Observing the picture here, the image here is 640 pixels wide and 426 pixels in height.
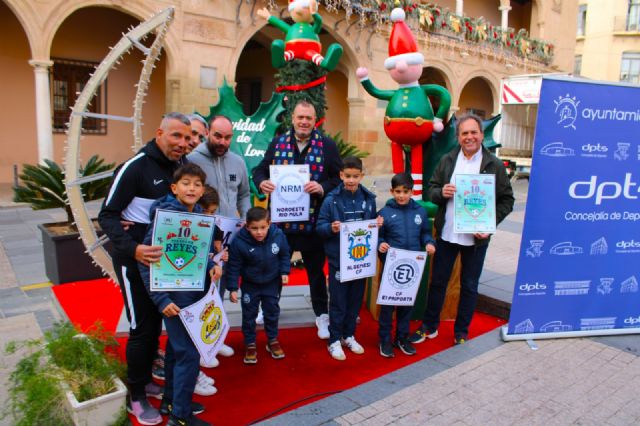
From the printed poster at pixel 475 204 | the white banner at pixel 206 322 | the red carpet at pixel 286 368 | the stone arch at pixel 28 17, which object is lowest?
the red carpet at pixel 286 368

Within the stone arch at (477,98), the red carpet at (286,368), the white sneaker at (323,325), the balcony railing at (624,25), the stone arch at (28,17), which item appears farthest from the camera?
the balcony railing at (624,25)

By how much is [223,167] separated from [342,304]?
4.44 ft

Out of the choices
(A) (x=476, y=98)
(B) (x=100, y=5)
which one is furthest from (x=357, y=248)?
(A) (x=476, y=98)

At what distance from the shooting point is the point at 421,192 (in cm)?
469

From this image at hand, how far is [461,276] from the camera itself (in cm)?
388

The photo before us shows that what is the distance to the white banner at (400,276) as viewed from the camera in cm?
362

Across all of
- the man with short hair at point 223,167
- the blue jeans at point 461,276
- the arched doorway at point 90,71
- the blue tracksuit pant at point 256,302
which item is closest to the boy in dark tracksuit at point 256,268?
the blue tracksuit pant at point 256,302

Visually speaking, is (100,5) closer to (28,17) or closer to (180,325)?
(28,17)

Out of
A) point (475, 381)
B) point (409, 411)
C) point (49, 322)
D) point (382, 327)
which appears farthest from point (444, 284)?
point (49, 322)

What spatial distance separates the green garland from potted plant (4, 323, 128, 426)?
1217 centimetres

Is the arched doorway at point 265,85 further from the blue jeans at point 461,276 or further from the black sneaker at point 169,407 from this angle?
the black sneaker at point 169,407

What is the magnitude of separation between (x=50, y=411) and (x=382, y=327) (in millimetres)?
2270

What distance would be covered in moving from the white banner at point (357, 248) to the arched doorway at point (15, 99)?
1112 cm

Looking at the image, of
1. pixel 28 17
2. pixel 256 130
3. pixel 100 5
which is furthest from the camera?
pixel 100 5
